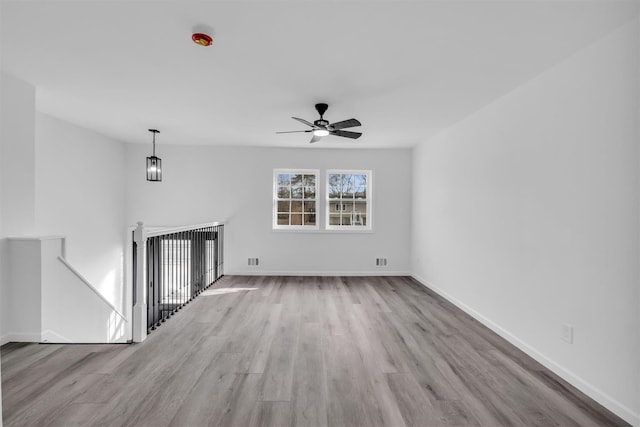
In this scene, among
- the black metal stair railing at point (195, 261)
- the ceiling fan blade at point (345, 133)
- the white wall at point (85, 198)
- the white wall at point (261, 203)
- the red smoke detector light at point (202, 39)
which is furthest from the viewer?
the white wall at point (261, 203)

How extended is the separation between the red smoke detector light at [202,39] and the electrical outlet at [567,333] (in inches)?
140

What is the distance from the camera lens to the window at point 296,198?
627 cm

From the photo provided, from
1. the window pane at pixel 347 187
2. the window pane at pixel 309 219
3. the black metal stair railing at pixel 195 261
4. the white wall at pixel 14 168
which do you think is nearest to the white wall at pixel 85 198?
the black metal stair railing at pixel 195 261

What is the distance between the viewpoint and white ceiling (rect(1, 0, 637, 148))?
80.5 inches

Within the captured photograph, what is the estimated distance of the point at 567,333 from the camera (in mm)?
2506

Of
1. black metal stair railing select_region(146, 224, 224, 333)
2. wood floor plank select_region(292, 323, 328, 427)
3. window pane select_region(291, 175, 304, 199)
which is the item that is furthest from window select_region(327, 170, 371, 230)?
wood floor plank select_region(292, 323, 328, 427)

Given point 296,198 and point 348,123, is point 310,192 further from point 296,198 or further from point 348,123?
point 348,123

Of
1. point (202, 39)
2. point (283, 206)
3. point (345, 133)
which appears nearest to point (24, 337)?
point (202, 39)

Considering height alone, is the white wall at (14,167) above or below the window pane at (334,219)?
above

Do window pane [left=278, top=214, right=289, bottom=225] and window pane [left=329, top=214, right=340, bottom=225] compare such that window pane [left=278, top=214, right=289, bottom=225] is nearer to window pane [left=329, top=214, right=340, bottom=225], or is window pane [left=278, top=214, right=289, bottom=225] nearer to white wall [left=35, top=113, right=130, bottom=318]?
window pane [left=329, top=214, right=340, bottom=225]

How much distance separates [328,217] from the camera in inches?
248

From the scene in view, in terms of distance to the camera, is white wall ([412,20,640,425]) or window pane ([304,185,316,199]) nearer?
white wall ([412,20,640,425])

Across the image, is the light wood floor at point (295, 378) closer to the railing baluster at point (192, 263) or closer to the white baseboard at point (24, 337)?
the white baseboard at point (24, 337)

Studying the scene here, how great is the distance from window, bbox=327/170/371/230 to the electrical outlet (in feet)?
12.9
